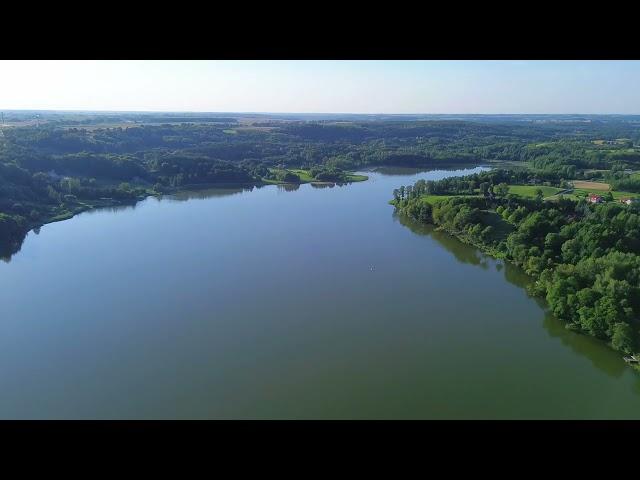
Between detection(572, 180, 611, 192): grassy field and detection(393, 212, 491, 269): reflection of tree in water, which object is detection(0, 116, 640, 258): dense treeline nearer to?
detection(572, 180, 611, 192): grassy field

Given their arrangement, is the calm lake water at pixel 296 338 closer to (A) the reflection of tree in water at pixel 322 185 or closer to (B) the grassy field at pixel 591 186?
(B) the grassy field at pixel 591 186

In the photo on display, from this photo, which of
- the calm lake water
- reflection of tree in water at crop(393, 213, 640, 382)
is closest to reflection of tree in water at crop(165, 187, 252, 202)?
the calm lake water

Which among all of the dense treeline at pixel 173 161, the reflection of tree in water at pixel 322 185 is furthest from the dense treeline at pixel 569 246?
the reflection of tree in water at pixel 322 185

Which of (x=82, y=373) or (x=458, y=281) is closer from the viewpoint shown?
(x=82, y=373)

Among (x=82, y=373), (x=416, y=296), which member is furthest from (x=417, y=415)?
(x=82, y=373)

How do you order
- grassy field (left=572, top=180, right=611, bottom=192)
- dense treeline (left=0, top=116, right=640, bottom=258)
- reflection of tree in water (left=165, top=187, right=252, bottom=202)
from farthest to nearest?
reflection of tree in water (left=165, top=187, right=252, bottom=202) < grassy field (left=572, top=180, right=611, bottom=192) < dense treeline (left=0, top=116, right=640, bottom=258)
